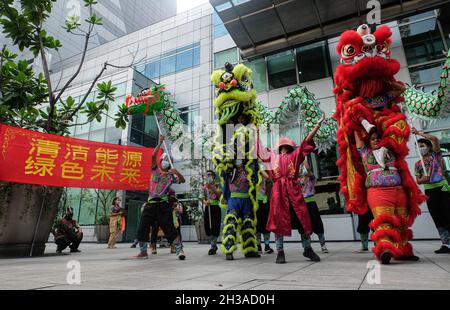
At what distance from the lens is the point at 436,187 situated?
4.17 meters

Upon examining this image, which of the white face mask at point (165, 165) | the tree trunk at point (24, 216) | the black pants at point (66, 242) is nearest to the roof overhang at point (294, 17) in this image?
the white face mask at point (165, 165)

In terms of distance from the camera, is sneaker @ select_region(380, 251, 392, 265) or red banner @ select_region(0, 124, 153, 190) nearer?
sneaker @ select_region(380, 251, 392, 265)

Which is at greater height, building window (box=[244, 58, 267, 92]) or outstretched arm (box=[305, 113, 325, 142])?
building window (box=[244, 58, 267, 92])

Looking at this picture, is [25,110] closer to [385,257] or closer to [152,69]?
[385,257]

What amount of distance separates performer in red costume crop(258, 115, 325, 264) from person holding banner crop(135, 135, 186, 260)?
1718 mm

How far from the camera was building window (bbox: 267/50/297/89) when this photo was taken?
10.4m

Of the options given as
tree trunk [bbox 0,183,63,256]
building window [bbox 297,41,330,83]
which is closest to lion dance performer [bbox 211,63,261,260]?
tree trunk [bbox 0,183,63,256]

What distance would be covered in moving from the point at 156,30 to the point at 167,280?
17914 mm

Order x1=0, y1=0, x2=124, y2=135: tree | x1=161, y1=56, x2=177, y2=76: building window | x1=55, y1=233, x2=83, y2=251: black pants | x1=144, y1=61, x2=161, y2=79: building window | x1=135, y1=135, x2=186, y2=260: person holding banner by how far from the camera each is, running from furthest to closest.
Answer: x1=144, y1=61, x2=161, y2=79: building window → x1=161, y1=56, x2=177, y2=76: building window → x1=55, y1=233, x2=83, y2=251: black pants → x1=0, y1=0, x2=124, y2=135: tree → x1=135, y1=135, x2=186, y2=260: person holding banner

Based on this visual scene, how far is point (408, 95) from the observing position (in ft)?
15.8

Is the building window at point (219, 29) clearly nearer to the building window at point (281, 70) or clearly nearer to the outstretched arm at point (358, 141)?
the building window at point (281, 70)

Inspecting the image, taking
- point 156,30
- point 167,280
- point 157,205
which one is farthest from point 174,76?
point 167,280

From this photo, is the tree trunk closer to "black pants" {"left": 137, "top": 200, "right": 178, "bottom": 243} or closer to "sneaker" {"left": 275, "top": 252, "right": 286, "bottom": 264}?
"black pants" {"left": 137, "top": 200, "right": 178, "bottom": 243}
